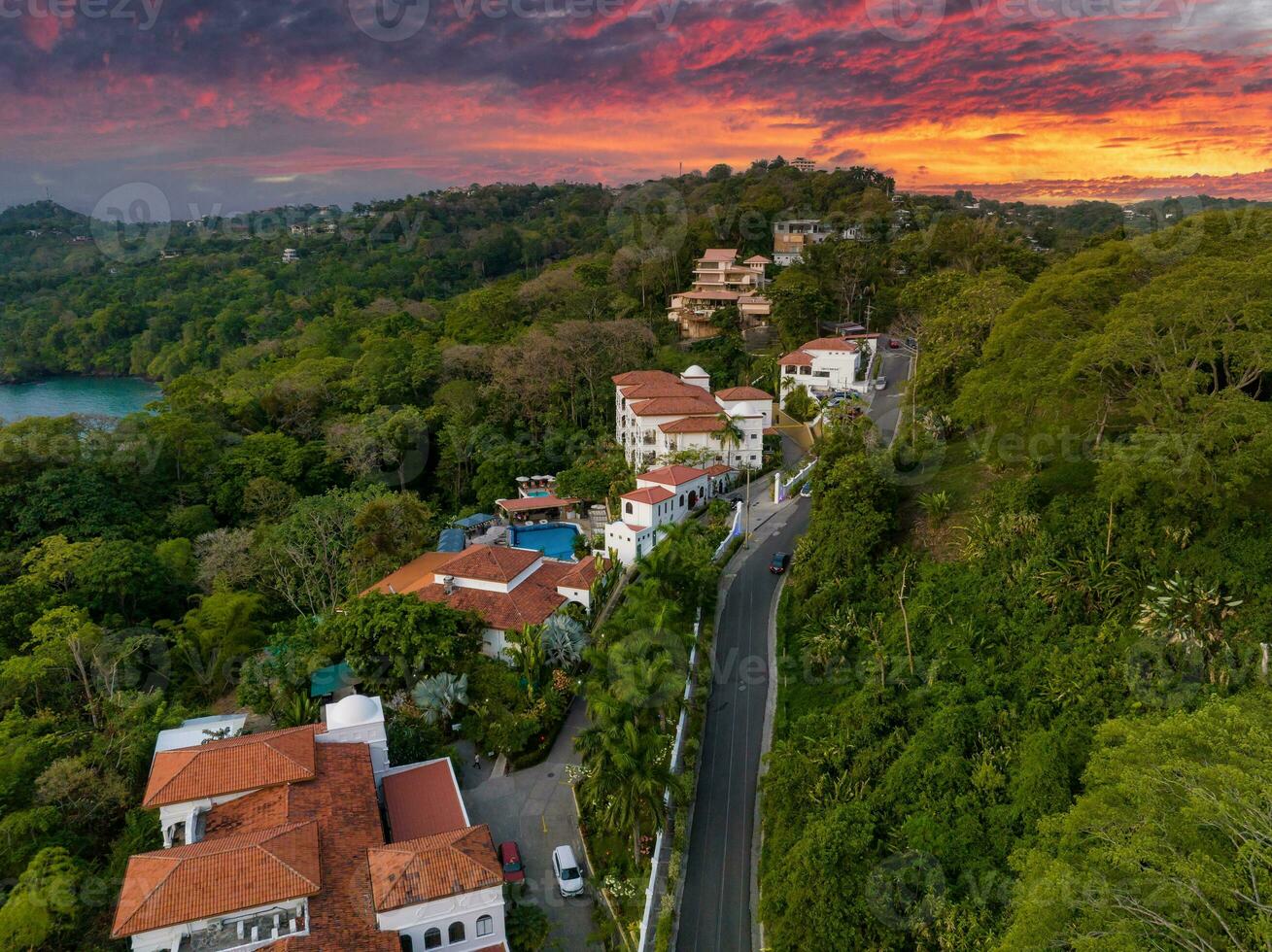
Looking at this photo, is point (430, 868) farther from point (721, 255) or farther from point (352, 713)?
point (721, 255)

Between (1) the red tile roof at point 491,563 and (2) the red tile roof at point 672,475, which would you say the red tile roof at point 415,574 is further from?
(2) the red tile roof at point 672,475

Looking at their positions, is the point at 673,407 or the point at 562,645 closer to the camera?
the point at 562,645

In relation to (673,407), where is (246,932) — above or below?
A: below

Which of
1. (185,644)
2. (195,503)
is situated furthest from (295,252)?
(185,644)

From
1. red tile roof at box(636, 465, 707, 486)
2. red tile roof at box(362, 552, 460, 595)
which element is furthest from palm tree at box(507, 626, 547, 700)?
red tile roof at box(636, 465, 707, 486)

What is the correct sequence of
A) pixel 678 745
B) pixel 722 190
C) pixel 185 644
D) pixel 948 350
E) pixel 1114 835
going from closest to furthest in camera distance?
pixel 1114 835 < pixel 678 745 < pixel 185 644 < pixel 948 350 < pixel 722 190

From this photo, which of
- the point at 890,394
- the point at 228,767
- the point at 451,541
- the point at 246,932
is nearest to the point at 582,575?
the point at 451,541

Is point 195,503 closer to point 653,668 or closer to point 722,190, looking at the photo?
point 653,668
